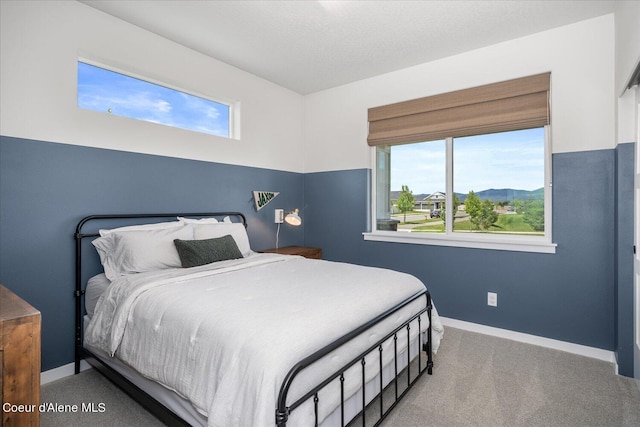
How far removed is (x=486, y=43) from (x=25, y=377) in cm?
403

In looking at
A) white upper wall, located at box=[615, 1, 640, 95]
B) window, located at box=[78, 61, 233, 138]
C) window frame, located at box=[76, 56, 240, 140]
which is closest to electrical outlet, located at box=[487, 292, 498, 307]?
white upper wall, located at box=[615, 1, 640, 95]

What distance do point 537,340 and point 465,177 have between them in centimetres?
167

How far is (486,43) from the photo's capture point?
3184mm

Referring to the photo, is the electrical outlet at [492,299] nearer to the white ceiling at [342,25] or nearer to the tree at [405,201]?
the tree at [405,201]

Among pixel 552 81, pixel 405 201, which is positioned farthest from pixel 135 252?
pixel 552 81

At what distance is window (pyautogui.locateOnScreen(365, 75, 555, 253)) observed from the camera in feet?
10.2

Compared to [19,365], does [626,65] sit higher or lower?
higher

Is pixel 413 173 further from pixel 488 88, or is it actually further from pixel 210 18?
pixel 210 18

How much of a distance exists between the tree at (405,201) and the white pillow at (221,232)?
6.21 feet

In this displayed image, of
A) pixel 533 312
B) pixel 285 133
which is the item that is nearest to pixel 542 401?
pixel 533 312

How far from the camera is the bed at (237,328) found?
4.38 ft

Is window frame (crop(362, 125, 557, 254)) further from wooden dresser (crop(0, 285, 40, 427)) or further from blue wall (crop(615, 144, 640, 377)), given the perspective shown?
wooden dresser (crop(0, 285, 40, 427))

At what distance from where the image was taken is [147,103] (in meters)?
3.09

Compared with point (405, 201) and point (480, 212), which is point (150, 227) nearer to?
point (405, 201)
